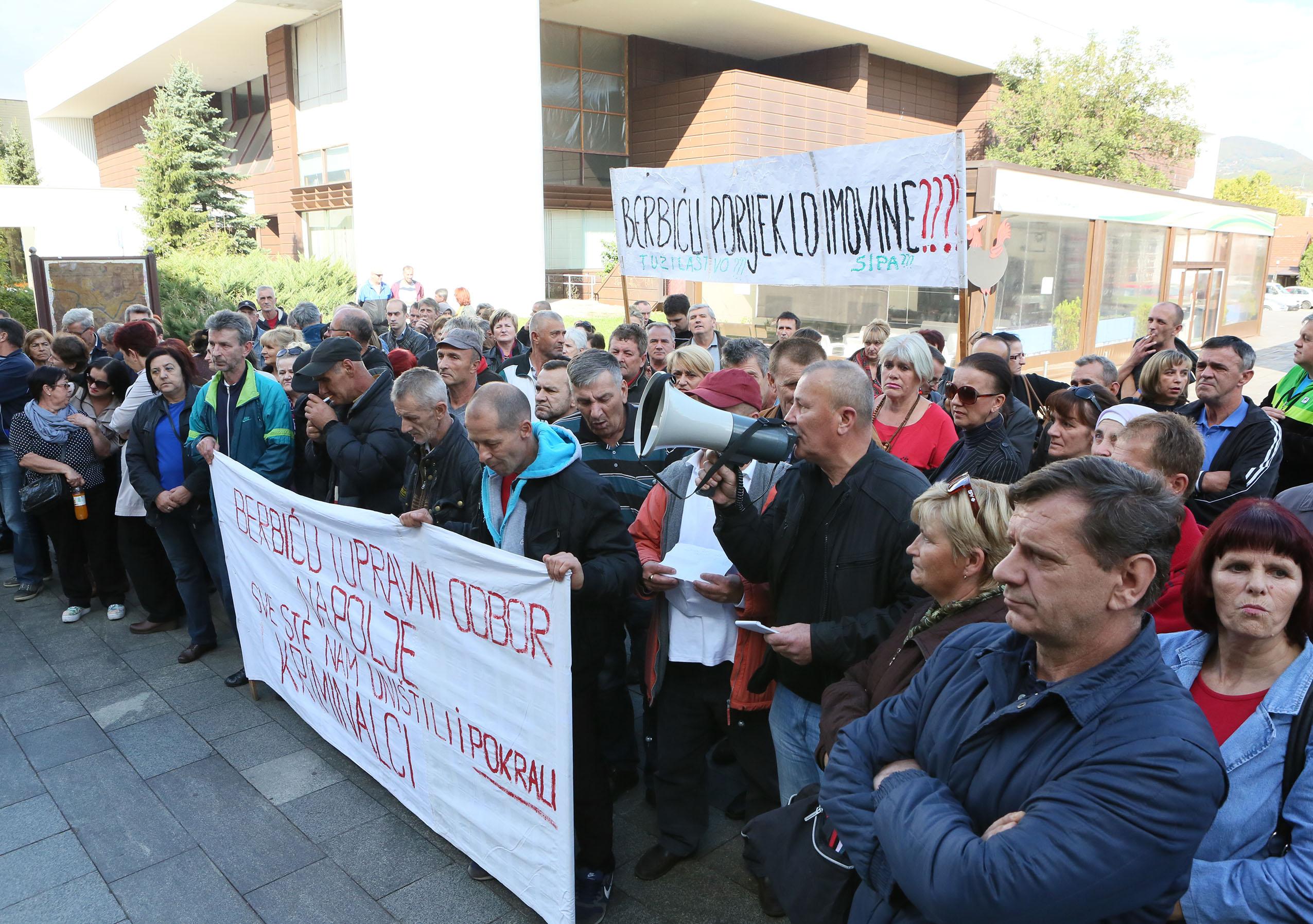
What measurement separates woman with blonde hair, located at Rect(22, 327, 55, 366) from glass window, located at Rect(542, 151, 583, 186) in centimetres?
2132

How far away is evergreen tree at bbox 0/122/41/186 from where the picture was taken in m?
44.9

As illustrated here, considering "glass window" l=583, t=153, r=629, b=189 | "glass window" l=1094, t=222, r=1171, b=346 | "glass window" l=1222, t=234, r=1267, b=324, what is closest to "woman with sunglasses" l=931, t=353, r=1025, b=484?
"glass window" l=1094, t=222, r=1171, b=346

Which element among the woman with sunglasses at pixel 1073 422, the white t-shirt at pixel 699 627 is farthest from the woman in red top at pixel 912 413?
the white t-shirt at pixel 699 627

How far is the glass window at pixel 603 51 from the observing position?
27.2 m

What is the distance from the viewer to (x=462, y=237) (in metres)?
20.7

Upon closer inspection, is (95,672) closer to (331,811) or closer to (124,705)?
(124,705)

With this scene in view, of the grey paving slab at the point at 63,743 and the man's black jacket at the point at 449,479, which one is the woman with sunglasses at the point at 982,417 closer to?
the man's black jacket at the point at 449,479

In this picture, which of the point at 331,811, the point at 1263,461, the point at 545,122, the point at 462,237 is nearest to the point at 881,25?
the point at 545,122

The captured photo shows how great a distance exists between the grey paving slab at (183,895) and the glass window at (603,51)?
27527 mm

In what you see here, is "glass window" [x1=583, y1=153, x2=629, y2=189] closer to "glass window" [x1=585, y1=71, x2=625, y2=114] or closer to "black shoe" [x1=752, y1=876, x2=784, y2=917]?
"glass window" [x1=585, y1=71, x2=625, y2=114]

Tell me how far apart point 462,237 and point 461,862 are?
18.9 meters

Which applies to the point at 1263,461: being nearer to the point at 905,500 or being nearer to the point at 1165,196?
the point at 905,500

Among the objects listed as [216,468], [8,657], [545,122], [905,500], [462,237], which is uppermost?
[545,122]

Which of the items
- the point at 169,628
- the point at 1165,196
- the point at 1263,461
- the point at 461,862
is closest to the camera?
the point at 461,862
